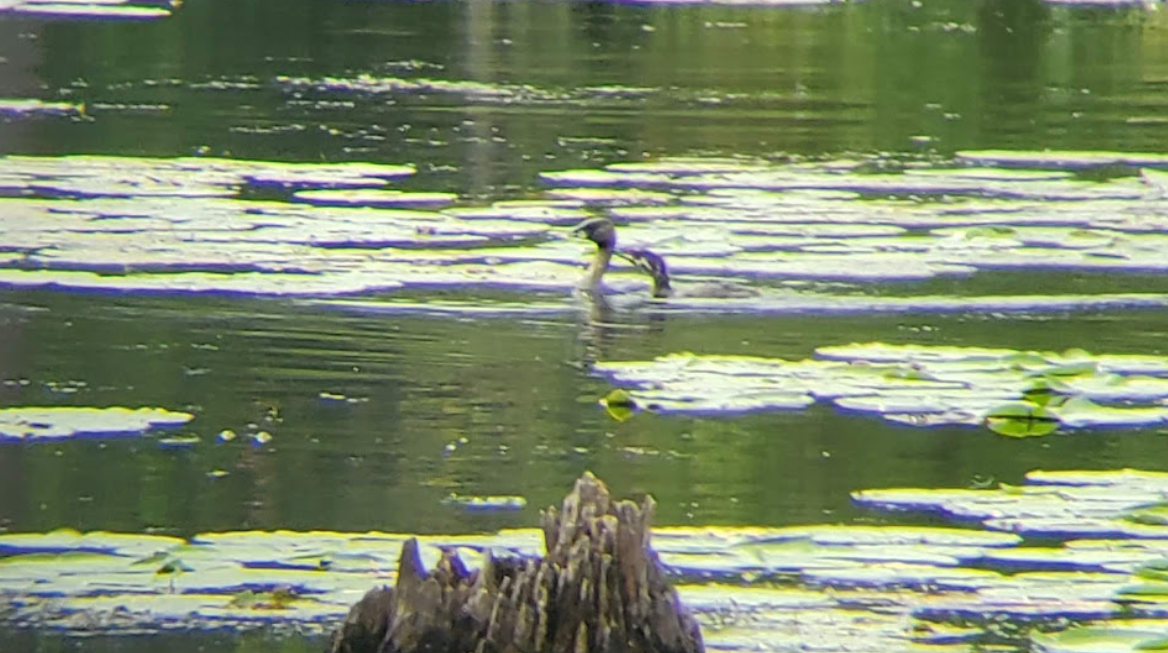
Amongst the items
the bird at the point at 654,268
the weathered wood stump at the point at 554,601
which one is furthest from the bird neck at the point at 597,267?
the weathered wood stump at the point at 554,601

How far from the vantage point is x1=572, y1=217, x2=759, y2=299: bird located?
→ 43.1ft

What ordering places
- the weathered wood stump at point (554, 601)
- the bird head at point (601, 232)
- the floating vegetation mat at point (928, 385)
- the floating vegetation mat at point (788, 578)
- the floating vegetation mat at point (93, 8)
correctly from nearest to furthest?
the weathered wood stump at point (554, 601)
the floating vegetation mat at point (788, 578)
the floating vegetation mat at point (928, 385)
the bird head at point (601, 232)
the floating vegetation mat at point (93, 8)

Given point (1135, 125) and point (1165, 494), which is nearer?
point (1165, 494)

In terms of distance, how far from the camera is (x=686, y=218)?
624 inches

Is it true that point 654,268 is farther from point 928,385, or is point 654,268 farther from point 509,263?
point 928,385

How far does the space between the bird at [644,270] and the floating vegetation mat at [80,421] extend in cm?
386

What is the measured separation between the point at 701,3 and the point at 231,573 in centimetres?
2795

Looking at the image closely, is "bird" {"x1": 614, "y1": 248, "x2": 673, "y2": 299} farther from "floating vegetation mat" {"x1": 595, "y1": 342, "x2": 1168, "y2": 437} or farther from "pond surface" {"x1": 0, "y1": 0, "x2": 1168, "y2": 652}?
"floating vegetation mat" {"x1": 595, "y1": 342, "x2": 1168, "y2": 437}

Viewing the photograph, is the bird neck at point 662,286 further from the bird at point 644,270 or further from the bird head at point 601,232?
the bird head at point 601,232

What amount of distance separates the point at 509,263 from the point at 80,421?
4.61 m

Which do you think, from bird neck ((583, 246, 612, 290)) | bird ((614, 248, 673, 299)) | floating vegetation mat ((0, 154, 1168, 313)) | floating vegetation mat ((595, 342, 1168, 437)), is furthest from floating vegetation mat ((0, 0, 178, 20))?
floating vegetation mat ((595, 342, 1168, 437))

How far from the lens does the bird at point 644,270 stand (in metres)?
13.1

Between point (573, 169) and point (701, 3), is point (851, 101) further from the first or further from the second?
point (701, 3)

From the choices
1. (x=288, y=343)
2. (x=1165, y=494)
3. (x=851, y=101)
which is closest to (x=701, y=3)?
(x=851, y=101)
